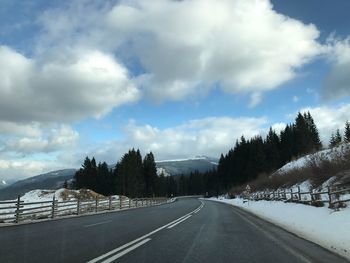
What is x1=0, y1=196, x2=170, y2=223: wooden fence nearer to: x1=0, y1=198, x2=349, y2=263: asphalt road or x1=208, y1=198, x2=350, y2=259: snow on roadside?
x1=0, y1=198, x2=349, y2=263: asphalt road

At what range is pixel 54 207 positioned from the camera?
95.1ft

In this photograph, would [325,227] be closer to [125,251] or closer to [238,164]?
[125,251]

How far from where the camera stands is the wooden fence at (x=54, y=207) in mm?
24391

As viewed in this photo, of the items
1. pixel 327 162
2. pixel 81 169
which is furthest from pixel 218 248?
pixel 81 169

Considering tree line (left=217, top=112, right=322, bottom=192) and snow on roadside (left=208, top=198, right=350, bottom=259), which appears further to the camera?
tree line (left=217, top=112, right=322, bottom=192)

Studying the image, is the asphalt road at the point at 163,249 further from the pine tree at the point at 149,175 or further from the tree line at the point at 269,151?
the pine tree at the point at 149,175

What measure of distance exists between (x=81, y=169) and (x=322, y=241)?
117415 millimetres

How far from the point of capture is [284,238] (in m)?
14.6

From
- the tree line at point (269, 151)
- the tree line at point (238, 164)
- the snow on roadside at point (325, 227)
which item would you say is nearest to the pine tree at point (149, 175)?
the tree line at point (238, 164)

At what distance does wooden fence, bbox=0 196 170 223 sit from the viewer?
2439cm

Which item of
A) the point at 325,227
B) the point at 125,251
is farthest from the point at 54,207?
the point at 125,251

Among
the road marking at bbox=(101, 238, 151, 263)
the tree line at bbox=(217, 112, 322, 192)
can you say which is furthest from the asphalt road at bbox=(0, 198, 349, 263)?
the tree line at bbox=(217, 112, 322, 192)

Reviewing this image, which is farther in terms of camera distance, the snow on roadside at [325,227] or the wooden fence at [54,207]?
the wooden fence at [54,207]

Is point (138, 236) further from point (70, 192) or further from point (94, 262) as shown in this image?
point (70, 192)
